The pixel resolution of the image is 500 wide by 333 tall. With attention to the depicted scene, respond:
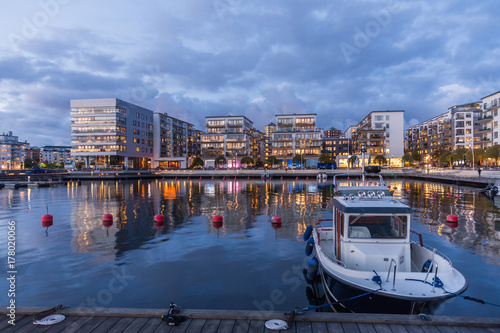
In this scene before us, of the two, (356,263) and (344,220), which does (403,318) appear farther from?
(344,220)

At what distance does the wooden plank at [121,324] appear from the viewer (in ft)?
24.7

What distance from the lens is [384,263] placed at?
12047mm

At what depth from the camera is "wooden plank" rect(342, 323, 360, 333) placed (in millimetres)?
7379

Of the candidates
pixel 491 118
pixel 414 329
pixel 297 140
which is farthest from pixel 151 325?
pixel 297 140

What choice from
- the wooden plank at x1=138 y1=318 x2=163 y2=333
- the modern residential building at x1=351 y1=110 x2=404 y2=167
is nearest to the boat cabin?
the wooden plank at x1=138 y1=318 x2=163 y2=333

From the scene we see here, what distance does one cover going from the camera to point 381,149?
141 meters

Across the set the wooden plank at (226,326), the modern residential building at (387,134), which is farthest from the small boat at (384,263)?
the modern residential building at (387,134)

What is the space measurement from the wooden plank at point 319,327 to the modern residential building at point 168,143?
15133 cm

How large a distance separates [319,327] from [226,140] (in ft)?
473

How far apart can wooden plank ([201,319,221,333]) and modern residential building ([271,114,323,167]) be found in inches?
5268

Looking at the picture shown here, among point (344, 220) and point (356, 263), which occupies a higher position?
point (344, 220)

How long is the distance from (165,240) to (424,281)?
18.8 m

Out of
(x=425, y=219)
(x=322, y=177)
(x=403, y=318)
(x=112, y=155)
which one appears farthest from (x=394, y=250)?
(x=112, y=155)

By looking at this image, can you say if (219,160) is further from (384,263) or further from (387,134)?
(384,263)
